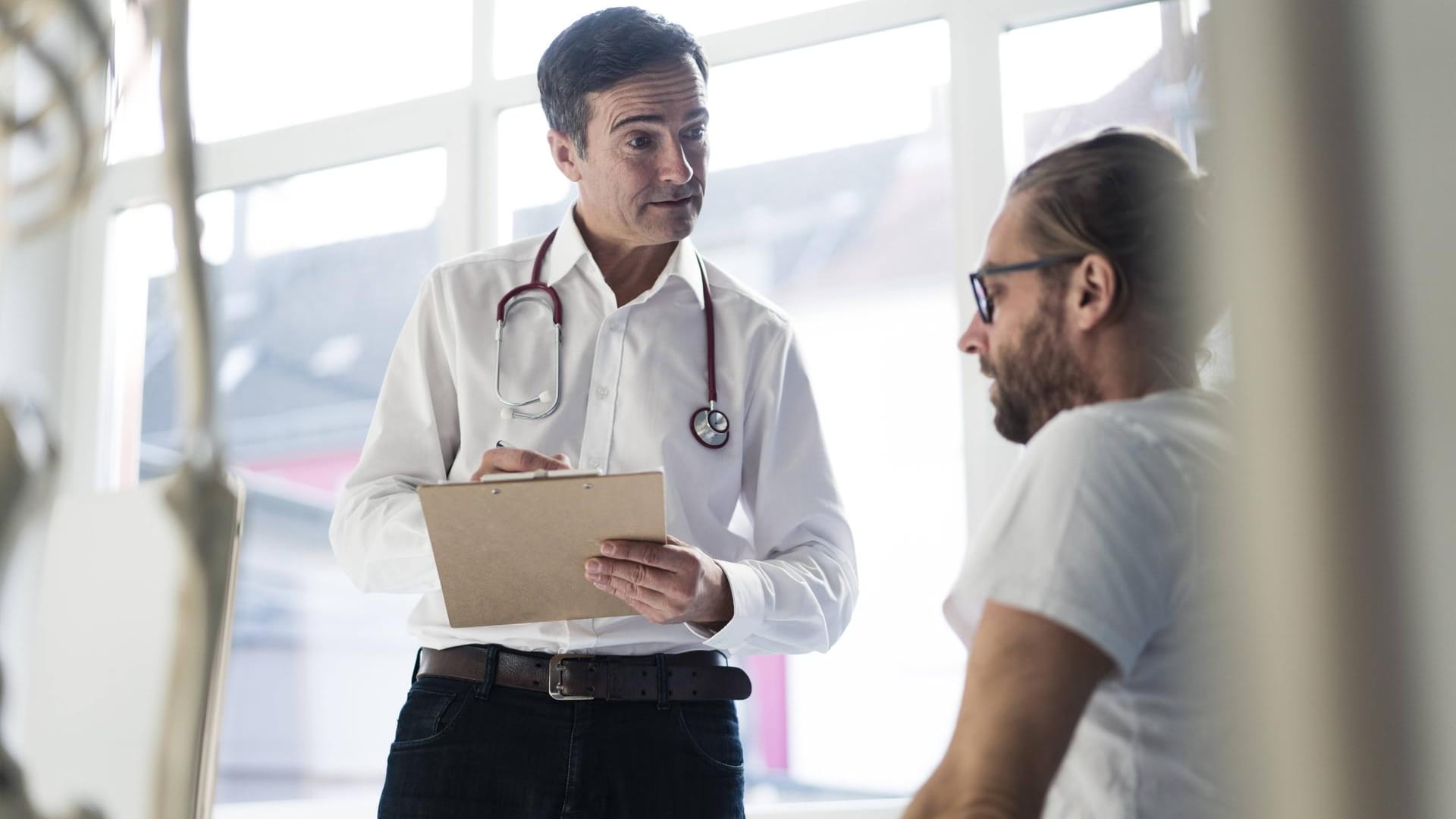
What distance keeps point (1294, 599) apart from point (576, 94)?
186 cm

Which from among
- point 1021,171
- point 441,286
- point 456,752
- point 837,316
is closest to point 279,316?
point 837,316

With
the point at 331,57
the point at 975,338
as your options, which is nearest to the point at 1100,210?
the point at 975,338

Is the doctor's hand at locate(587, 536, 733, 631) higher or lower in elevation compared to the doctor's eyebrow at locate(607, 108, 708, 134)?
lower

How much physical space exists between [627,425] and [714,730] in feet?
1.47

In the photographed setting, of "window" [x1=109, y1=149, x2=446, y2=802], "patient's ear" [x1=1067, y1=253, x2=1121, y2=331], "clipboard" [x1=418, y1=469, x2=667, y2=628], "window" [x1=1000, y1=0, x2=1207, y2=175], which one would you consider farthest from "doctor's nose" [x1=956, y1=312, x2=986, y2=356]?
"window" [x1=109, y1=149, x2=446, y2=802]

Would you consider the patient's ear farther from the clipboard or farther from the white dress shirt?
the white dress shirt

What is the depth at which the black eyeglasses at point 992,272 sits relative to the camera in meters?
1.03

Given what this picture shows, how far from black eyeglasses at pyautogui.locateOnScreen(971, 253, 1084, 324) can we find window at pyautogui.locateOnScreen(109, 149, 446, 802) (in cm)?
255

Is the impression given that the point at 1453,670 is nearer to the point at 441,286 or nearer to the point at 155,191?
the point at 155,191

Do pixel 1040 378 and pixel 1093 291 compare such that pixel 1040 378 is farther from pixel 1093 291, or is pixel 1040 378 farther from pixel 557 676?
pixel 557 676

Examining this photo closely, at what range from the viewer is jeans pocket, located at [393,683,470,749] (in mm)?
1579

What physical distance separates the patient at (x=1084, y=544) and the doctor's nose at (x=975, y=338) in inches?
3.9

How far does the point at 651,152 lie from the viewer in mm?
1867

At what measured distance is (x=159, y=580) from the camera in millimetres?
263
